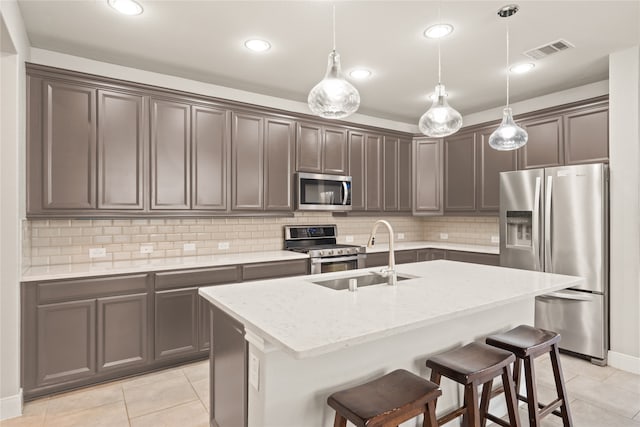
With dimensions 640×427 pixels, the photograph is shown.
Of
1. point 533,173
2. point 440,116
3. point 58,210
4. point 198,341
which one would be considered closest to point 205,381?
point 198,341

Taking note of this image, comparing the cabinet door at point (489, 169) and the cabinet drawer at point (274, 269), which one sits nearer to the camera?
the cabinet drawer at point (274, 269)

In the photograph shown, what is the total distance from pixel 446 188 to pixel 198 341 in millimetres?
3685

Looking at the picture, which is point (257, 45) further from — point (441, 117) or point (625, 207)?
point (625, 207)

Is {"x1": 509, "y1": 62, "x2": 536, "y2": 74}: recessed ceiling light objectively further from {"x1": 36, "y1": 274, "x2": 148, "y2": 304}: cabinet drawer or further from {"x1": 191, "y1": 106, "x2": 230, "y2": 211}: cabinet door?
{"x1": 36, "y1": 274, "x2": 148, "y2": 304}: cabinet drawer

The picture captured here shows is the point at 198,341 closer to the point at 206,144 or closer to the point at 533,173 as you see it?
the point at 206,144

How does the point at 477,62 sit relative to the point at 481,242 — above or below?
above

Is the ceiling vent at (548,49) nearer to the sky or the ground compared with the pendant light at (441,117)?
nearer to the sky

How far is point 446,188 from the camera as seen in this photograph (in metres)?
5.05

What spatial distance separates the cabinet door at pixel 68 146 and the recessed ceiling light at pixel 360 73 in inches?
92.2

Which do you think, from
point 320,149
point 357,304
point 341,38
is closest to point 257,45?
point 341,38

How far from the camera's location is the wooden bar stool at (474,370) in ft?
5.66

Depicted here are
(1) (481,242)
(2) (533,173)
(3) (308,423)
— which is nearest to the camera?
(3) (308,423)

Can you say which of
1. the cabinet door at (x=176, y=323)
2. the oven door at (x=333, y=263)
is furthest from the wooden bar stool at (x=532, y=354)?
the cabinet door at (x=176, y=323)

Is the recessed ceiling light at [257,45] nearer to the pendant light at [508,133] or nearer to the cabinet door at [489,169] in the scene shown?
the pendant light at [508,133]
